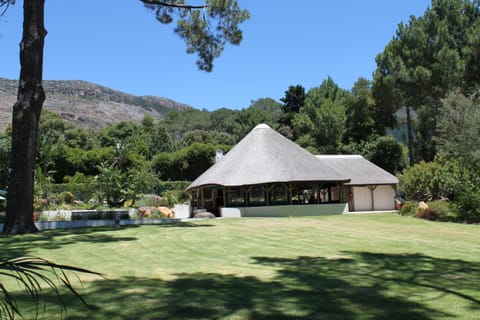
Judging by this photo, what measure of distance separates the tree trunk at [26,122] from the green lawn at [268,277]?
1679 millimetres

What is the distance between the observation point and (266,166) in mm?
26531

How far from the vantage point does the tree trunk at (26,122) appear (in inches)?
533

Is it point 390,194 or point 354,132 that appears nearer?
point 390,194

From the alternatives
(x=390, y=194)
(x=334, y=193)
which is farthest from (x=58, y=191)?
(x=390, y=194)

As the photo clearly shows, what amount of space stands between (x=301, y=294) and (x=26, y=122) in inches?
449

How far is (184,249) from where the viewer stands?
9.92 metres

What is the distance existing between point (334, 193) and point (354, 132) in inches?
621

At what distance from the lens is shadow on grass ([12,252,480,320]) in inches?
186

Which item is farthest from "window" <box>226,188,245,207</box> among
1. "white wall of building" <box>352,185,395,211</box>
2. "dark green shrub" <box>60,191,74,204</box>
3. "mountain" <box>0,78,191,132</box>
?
"mountain" <box>0,78,191,132</box>

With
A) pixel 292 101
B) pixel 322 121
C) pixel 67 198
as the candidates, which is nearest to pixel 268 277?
pixel 67 198

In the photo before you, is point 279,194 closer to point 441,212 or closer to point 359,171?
point 359,171

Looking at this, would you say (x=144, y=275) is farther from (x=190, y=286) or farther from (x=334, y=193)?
(x=334, y=193)

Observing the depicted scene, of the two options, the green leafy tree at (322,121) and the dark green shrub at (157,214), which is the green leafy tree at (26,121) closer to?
the dark green shrub at (157,214)

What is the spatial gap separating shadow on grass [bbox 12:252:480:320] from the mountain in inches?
3607
